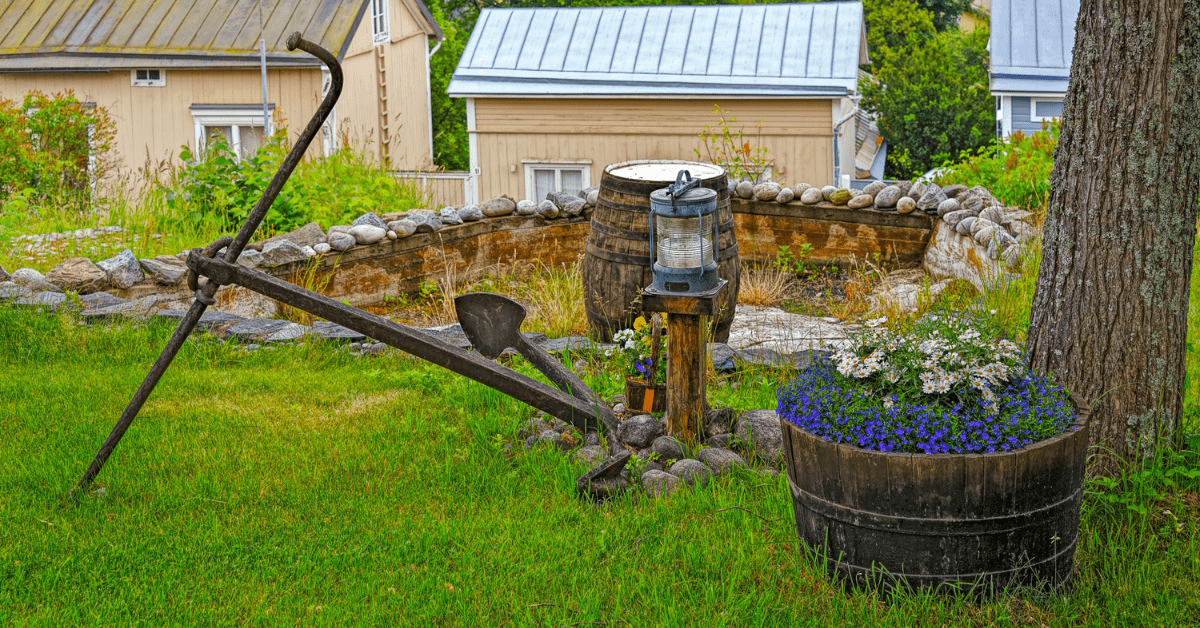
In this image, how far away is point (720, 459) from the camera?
4082 millimetres

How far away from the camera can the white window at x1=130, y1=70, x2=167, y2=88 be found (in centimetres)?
1484

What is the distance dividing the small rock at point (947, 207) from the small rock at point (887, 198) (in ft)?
1.24

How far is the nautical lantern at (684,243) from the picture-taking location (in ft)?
13.6

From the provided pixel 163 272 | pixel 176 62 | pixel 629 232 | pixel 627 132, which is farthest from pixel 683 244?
pixel 176 62

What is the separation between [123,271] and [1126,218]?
20.8ft

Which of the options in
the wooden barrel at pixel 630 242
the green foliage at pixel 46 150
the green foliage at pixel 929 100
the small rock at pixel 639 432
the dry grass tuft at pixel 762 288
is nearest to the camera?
the small rock at pixel 639 432

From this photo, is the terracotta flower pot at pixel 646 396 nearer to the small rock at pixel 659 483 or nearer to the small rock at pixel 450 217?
the small rock at pixel 659 483

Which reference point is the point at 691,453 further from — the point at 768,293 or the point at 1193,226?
the point at 768,293

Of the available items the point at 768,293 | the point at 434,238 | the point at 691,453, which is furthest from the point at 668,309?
the point at 434,238

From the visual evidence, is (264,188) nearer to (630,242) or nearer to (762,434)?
(630,242)

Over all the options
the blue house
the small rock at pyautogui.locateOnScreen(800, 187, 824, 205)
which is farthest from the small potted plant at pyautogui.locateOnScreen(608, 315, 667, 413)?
the blue house

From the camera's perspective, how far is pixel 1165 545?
3.36 meters

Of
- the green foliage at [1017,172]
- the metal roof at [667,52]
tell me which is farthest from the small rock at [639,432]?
the metal roof at [667,52]

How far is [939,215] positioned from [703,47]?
7.19 metres
